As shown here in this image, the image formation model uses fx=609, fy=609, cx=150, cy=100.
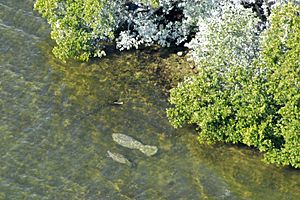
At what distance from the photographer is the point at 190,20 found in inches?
981

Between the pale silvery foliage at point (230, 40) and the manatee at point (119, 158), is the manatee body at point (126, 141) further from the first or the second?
the pale silvery foliage at point (230, 40)

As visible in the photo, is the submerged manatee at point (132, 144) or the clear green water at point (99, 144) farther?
the submerged manatee at point (132, 144)

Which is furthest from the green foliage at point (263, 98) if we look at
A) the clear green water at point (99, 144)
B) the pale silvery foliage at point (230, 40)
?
the clear green water at point (99, 144)

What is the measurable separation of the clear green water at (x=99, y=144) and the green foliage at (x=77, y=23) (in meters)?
0.82

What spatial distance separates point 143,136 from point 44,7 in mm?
7176

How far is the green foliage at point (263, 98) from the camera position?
1964 cm

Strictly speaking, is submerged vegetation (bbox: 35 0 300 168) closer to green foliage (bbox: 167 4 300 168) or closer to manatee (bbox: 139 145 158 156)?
green foliage (bbox: 167 4 300 168)

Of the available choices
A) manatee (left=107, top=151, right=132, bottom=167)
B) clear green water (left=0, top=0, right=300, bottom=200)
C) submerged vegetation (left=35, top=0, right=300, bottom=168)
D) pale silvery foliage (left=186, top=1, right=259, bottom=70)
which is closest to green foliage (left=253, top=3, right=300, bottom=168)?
submerged vegetation (left=35, top=0, right=300, bottom=168)

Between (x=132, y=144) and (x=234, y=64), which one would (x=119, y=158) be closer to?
(x=132, y=144)

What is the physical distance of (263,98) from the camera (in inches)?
792

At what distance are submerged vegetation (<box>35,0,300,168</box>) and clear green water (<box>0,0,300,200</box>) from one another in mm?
693

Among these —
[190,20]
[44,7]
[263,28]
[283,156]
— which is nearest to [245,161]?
[283,156]

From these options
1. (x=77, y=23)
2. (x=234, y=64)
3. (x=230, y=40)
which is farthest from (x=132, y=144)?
(x=77, y=23)

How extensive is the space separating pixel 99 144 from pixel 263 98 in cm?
593
